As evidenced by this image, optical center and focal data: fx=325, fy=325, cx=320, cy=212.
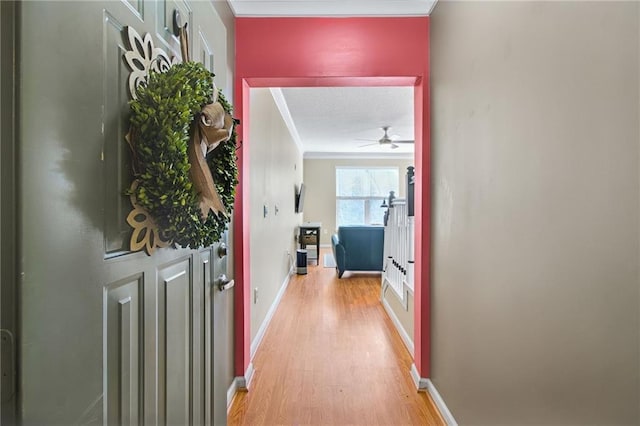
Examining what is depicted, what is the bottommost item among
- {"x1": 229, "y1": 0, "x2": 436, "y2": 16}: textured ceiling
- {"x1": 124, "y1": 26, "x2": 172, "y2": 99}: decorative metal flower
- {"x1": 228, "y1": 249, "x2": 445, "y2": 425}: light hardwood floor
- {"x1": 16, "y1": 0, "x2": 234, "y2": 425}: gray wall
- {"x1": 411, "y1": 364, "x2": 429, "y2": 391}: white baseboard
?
{"x1": 228, "y1": 249, "x2": 445, "y2": 425}: light hardwood floor

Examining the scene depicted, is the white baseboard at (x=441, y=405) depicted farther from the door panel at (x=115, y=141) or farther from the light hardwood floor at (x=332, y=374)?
the door panel at (x=115, y=141)

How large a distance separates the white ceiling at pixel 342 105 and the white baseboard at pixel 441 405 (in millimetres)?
2325

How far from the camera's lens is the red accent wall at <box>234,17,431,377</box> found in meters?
2.06

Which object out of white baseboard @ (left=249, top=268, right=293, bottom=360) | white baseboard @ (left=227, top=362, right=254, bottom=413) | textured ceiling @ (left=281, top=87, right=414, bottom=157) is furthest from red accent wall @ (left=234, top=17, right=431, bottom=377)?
textured ceiling @ (left=281, top=87, right=414, bottom=157)

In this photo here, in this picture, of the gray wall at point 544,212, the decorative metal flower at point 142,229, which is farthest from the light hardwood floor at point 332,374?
the decorative metal flower at point 142,229

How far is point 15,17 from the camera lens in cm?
50

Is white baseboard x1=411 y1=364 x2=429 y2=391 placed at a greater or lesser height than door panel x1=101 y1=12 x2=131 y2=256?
lesser

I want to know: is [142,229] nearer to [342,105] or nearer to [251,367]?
[251,367]

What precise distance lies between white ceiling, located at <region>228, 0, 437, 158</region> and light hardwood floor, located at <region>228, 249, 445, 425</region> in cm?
240

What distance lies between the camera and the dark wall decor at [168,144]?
782 mm

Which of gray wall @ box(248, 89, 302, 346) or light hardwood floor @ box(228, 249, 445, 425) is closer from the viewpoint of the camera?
light hardwood floor @ box(228, 249, 445, 425)

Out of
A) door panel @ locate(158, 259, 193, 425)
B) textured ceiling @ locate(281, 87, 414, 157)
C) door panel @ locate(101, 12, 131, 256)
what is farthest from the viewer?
textured ceiling @ locate(281, 87, 414, 157)

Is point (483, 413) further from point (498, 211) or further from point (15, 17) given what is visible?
point (15, 17)

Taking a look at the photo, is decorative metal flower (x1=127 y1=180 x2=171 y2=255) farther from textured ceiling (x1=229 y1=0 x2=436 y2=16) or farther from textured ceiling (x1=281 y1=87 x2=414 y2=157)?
textured ceiling (x1=281 y1=87 x2=414 y2=157)
